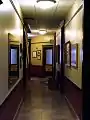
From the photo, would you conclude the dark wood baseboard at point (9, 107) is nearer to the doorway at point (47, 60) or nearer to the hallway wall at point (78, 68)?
the hallway wall at point (78, 68)

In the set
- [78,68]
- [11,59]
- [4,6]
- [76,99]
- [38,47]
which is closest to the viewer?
[4,6]

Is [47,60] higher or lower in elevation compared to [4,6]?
lower

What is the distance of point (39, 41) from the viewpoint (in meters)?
18.9

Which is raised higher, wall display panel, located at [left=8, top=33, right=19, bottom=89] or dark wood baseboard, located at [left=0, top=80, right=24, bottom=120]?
wall display panel, located at [left=8, top=33, right=19, bottom=89]

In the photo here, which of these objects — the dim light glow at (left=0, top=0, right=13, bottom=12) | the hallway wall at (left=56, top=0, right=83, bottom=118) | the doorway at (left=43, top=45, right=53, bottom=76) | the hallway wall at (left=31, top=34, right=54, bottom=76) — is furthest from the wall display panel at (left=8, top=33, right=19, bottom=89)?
the doorway at (left=43, top=45, right=53, bottom=76)

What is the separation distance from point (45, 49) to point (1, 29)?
1521 cm

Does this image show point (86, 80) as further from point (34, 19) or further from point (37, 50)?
point (37, 50)

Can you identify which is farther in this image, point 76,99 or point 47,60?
point 47,60

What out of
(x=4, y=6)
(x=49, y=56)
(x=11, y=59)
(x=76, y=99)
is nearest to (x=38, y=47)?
(x=49, y=56)

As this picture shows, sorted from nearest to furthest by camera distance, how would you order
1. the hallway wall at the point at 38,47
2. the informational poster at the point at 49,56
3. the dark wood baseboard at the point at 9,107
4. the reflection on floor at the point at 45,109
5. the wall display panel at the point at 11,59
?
the dark wood baseboard at the point at 9,107 < the wall display panel at the point at 11,59 < the reflection on floor at the point at 45,109 < the hallway wall at the point at 38,47 < the informational poster at the point at 49,56

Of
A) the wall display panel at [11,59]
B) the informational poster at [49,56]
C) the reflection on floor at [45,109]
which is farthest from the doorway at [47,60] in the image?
the wall display panel at [11,59]

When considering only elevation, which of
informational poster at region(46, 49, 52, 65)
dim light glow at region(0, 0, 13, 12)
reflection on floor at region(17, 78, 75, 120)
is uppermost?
dim light glow at region(0, 0, 13, 12)

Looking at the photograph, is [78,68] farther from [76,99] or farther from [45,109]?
[45,109]

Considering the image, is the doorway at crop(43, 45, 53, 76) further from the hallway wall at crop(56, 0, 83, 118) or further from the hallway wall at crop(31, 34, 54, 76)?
the hallway wall at crop(56, 0, 83, 118)
